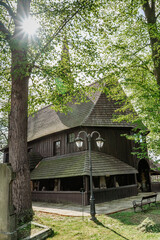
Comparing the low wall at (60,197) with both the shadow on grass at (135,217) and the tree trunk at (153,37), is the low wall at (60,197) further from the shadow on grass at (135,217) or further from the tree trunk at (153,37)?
the tree trunk at (153,37)

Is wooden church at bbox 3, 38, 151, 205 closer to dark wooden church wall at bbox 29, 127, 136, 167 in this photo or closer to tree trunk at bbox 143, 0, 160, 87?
dark wooden church wall at bbox 29, 127, 136, 167

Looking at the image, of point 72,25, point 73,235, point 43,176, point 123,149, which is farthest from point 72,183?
point 72,25

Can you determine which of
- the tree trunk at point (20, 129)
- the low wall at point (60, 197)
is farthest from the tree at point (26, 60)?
the low wall at point (60, 197)

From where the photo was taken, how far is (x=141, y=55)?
1443 cm

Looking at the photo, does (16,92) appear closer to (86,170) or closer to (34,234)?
(34,234)

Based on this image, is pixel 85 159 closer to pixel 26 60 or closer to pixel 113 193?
pixel 113 193

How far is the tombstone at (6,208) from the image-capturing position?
558cm

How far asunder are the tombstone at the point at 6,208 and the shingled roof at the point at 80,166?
831cm

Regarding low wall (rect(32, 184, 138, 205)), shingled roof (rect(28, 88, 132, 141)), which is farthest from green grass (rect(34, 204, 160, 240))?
shingled roof (rect(28, 88, 132, 141))

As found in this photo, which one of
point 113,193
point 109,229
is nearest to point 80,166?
point 113,193

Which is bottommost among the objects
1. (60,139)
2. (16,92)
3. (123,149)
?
(123,149)

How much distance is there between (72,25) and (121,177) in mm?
15750

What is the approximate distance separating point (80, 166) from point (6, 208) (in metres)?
9.33

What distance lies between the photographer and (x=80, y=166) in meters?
14.7
